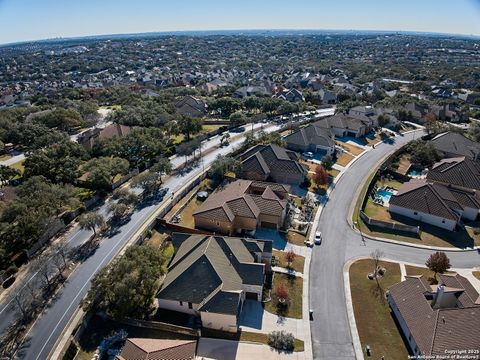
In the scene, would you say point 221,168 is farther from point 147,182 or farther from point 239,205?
point 147,182

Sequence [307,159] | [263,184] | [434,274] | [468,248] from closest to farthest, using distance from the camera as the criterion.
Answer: [434,274], [468,248], [263,184], [307,159]

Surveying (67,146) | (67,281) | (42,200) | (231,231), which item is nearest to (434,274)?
(231,231)

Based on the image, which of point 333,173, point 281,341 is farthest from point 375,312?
point 333,173

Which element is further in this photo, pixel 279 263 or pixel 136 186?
pixel 136 186

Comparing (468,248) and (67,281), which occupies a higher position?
(67,281)

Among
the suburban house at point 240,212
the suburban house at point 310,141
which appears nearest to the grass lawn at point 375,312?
the suburban house at point 240,212

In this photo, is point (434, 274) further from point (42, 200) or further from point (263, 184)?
point (42, 200)

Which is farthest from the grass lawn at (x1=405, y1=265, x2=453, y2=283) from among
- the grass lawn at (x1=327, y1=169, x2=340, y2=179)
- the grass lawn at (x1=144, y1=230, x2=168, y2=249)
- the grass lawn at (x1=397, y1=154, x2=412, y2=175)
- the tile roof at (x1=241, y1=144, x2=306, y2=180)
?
the grass lawn at (x1=144, y1=230, x2=168, y2=249)

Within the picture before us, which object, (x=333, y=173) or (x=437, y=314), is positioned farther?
(x=333, y=173)

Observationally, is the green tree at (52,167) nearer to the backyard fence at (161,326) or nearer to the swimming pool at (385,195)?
the backyard fence at (161,326)
